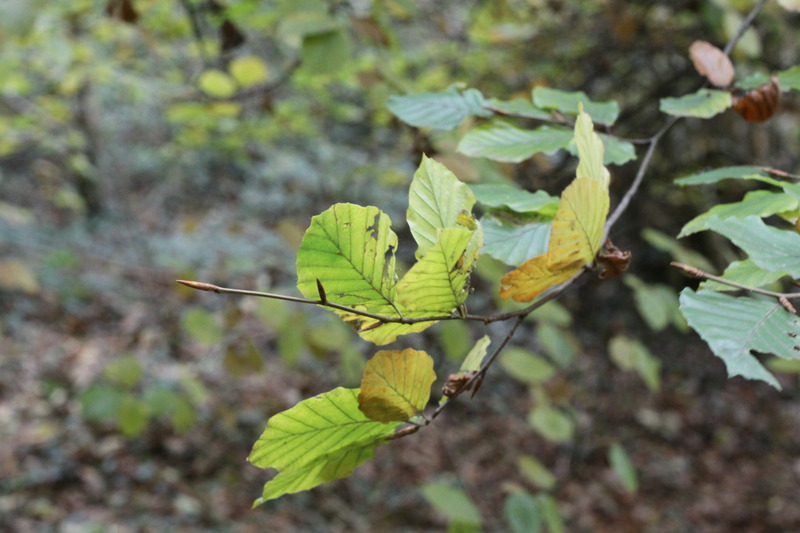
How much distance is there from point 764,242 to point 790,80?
0.34 m

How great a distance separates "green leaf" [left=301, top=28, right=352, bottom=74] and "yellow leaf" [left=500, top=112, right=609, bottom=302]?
806 mm

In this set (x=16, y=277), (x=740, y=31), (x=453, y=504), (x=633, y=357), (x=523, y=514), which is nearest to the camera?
(x=740, y=31)

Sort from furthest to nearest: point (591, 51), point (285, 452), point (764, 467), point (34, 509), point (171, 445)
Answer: point (764, 467) → point (171, 445) → point (34, 509) → point (591, 51) → point (285, 452)

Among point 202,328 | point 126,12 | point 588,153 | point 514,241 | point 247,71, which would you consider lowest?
point 202,328

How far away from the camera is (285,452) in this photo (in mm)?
377

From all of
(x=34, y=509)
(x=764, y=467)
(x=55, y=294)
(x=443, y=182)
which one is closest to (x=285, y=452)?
(x=443, y=182)

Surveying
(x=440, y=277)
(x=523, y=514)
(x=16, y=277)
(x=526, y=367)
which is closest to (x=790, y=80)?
(x=440, y=277)

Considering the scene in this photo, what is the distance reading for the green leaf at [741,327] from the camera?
0.32 metres

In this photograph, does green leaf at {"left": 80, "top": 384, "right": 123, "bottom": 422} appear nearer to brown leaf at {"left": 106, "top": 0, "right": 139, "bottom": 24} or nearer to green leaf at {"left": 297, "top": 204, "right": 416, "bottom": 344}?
brown leaf at {"left": 106, "top": 0, "right": 139, "bottom": 24}

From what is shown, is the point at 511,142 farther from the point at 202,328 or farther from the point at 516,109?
the point at 202,328

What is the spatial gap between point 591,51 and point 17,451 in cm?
309

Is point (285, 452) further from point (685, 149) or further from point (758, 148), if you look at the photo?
point (685, 149)

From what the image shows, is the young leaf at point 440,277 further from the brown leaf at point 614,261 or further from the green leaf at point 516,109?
the green leaf at point 516,109

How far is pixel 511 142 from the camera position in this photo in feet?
1.99
